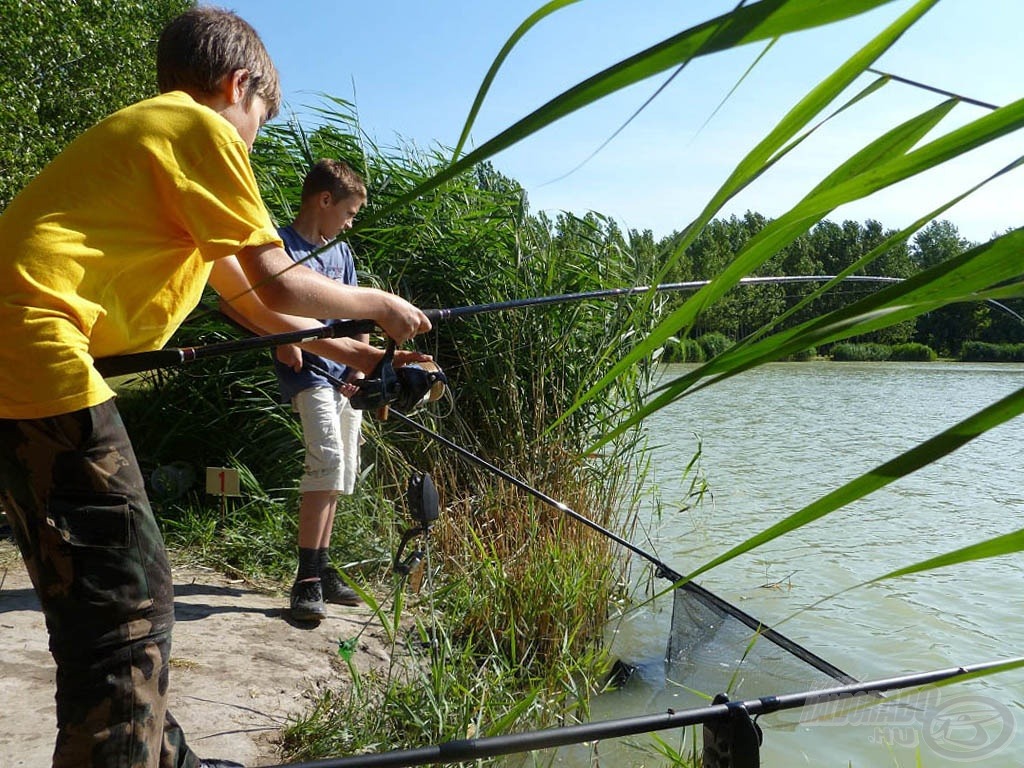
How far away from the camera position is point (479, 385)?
4992 millimetres

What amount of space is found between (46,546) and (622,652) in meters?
3.26

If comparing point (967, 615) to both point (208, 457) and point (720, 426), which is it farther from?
point (720, 426)

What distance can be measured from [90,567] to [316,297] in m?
0.62

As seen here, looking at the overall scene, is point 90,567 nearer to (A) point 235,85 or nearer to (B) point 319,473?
(A) point 235,85

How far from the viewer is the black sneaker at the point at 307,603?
362cm

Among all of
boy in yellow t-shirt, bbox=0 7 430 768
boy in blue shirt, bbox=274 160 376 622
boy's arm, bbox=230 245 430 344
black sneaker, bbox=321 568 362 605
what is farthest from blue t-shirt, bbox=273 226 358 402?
boy in yellow t-shirt, bbox=0 7 430 768

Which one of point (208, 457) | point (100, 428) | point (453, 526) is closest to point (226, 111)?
point (100, 428)

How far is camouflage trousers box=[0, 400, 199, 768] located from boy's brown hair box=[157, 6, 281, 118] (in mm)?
646

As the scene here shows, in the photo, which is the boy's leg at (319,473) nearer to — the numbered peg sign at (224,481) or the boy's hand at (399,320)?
the numbered peg sign at (224,481)

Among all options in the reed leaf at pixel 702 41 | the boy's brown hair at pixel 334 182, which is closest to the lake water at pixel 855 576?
the reed leaf at pixel 702 41

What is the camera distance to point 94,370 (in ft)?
5.31

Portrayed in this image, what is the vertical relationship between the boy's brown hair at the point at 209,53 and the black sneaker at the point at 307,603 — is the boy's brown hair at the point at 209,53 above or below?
above

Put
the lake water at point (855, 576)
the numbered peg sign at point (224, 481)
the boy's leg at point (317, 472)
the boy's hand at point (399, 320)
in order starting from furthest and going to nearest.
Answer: the numbered peg sign at point (224, 481) < the boy's leg at point (317, 472) < the lake water at point (855, 576) < the boy's hand at point (399, 320)

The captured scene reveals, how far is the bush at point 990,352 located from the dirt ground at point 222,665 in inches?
1458
